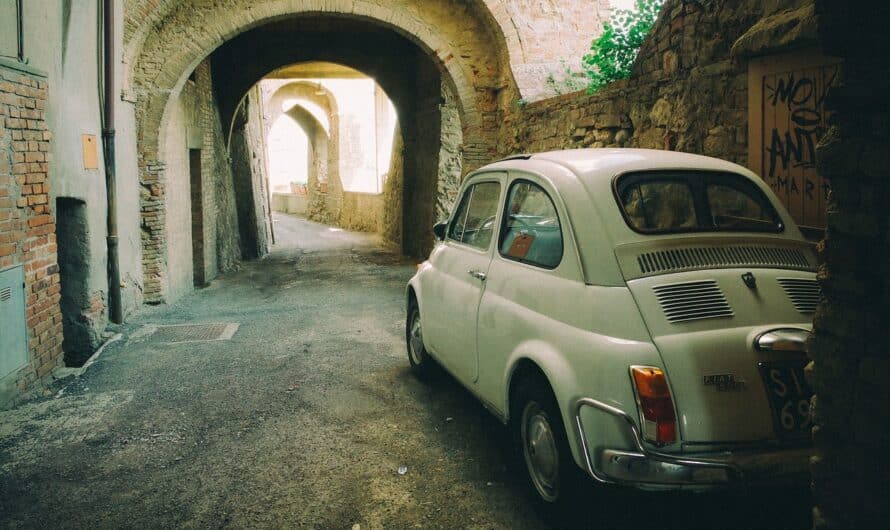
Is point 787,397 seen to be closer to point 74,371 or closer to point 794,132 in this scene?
point 794,132

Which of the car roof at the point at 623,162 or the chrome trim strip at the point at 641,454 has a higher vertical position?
the car roof at the point at 623,162

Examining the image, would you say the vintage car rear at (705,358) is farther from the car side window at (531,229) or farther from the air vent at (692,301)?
the car side window at (531,229)

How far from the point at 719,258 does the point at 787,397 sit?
2.29 ft

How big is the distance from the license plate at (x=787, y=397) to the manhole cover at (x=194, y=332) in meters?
6.18

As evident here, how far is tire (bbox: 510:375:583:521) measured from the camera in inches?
118

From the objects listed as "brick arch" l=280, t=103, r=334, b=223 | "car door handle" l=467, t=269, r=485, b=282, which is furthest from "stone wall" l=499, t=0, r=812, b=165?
"brick arch" l=280, t=103, r=334, b=223

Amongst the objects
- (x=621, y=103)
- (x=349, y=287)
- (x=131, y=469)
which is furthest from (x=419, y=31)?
(x=131, y=469)

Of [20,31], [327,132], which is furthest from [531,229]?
[327,132]

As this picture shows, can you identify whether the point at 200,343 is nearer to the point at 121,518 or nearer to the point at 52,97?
the point at 52,97

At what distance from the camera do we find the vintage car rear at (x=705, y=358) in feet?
8.73

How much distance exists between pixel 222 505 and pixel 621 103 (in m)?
5.27

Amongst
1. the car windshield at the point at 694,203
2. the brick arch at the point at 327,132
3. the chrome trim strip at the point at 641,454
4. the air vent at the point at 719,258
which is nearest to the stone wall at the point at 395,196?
the brick arch at the point at 327,132

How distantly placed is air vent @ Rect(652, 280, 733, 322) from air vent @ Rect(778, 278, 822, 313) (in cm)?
34

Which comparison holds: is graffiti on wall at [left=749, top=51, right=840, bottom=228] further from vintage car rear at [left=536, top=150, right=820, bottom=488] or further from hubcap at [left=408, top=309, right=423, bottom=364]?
hubcap at [left=408, top=309, right=423, bottom=364]
